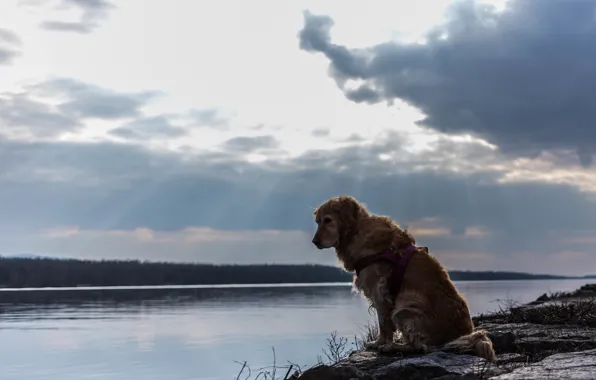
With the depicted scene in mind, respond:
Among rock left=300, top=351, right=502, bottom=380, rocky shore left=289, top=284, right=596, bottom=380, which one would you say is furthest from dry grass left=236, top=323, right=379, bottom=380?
rock left=300, top=351, right=502, bottom=380

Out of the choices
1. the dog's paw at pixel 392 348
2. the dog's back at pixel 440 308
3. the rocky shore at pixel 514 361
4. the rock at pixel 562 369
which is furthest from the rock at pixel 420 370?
the dog's paw at pixel 392 348

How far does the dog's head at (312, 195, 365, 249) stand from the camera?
885cm

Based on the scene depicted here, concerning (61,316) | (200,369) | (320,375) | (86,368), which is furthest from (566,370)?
(61,316)

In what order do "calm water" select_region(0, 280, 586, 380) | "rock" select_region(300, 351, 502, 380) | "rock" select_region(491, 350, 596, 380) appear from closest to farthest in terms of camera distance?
"rock" select_region(491, 350, 596, 380), "rock" select_region(300, 351, 502, 380), "calm water" select_region(0, 280, 586, 380)

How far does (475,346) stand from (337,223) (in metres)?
→ 2.53

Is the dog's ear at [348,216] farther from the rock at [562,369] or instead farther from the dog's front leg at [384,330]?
the rock at [562,369]

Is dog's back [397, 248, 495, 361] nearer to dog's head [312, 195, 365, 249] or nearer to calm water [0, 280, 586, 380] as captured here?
dog's head [312, 195, 365, 249]

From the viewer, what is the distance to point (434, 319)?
775 cm

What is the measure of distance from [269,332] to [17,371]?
14551 millimetres

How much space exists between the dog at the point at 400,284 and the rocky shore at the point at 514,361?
0.37 metres

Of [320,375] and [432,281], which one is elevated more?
[432,281]

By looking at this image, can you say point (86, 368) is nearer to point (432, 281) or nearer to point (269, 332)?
point (269, 332)

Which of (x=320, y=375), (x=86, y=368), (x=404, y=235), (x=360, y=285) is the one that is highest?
(x=404, y=235)

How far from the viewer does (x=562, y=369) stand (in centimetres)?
562
